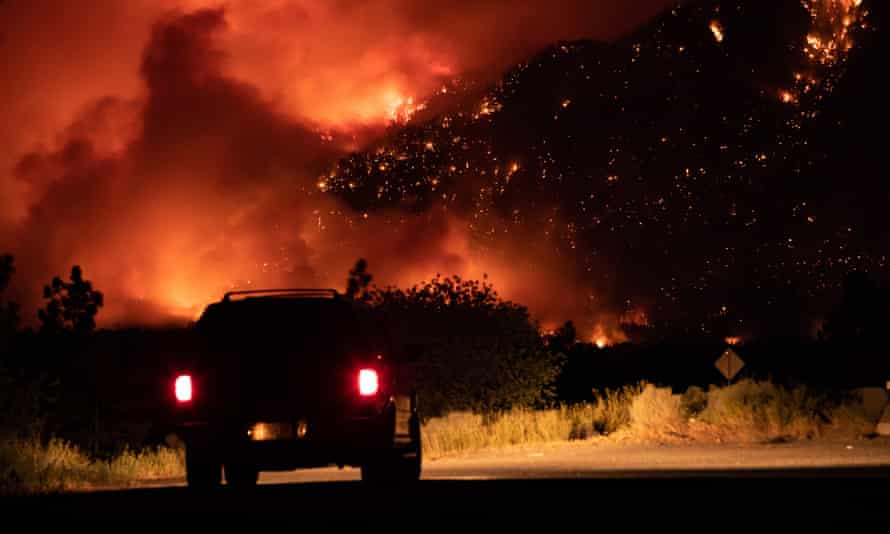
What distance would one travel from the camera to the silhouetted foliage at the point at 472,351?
147ft

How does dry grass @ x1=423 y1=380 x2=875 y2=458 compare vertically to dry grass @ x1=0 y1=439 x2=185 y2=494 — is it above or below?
above

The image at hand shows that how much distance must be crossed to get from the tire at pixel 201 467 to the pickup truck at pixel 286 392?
0.01 m

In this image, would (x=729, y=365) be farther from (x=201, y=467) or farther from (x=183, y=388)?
(x=183, y=388)

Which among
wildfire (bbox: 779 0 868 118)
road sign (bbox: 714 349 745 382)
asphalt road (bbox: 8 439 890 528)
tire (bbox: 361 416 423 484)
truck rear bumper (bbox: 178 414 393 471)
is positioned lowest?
asphalt road (bbox: 8 439 890 528)

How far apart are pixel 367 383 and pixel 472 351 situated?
26897mm

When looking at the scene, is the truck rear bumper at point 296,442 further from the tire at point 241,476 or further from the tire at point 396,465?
the tire at point 241,476

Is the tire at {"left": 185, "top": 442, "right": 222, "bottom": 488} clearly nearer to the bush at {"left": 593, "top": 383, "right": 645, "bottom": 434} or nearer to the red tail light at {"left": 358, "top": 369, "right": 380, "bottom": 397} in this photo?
the red tail light at {"left": 358, "top": 369, "right": 380, "bottom": 397}

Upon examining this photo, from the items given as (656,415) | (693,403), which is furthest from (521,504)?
(693,403)

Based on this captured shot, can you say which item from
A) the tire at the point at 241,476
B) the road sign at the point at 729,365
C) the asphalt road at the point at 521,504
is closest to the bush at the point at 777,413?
the road sign at the point at 729,365

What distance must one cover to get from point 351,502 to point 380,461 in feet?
6.96

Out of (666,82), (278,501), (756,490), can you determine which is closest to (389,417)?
(278,501)

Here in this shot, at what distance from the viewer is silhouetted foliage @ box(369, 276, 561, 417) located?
44719mm

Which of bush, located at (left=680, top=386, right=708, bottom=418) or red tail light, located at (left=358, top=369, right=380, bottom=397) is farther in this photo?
bush, located at (left=680, top=386, right=708, bottom=418)

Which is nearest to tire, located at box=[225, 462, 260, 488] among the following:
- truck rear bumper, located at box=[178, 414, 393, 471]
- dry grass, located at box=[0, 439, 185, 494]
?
truck rear bumper, located at box=[178, 414, 393, 471]
